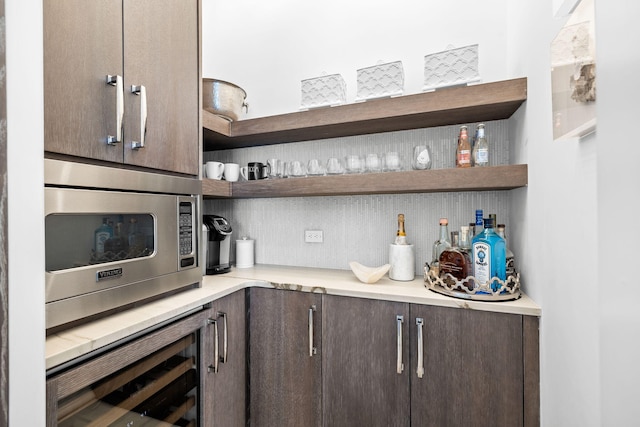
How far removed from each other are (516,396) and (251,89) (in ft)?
7.00

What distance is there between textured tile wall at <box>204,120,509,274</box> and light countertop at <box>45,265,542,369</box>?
14 cm

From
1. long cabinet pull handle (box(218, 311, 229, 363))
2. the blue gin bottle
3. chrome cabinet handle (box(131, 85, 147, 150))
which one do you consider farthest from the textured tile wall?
chrome cabinet handle (box(131, 85, 147, 150))

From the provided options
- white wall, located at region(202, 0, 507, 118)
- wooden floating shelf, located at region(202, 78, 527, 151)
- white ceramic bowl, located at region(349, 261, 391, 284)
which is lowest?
white ceramic bowl, located at region(349, 261, 391, 284)

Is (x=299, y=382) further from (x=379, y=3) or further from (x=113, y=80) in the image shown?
(x=379, y=3)

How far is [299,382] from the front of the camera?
4.66ft

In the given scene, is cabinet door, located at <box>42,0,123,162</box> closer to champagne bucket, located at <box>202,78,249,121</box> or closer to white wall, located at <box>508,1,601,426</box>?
champagne bucket, located at <box>202,78,249,121</box>

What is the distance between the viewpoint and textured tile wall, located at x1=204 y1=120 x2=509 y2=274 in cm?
162

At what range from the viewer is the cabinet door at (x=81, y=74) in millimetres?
805

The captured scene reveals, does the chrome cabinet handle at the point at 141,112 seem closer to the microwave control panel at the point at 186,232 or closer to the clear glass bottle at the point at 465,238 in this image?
the microwave control panel at the point at 186,232

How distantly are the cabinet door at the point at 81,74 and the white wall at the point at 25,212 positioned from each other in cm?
21

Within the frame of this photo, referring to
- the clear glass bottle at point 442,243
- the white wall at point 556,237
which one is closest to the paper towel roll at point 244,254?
the clear glass bottle at point 442,243

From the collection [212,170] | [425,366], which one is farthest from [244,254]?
[425,366]

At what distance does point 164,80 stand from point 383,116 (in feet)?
3.06

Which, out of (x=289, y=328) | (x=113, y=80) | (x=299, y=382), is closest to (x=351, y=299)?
(x=289, y=328)
